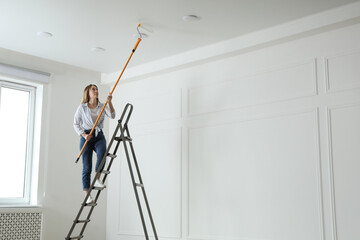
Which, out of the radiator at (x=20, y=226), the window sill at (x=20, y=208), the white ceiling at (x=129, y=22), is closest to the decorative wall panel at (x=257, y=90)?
the white ceiling at (x=129, y=22)

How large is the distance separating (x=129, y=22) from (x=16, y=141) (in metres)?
2.32

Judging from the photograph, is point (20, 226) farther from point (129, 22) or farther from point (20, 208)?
point (129, 22)

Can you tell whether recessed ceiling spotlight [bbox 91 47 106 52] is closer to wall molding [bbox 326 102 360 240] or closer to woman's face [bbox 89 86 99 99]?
woman's face [bbox 89 86 99 99]

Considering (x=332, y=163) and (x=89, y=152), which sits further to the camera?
(x=89, y=152)

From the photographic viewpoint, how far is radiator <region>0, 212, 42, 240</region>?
5109 mm

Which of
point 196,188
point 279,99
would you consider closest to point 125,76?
point 196,188

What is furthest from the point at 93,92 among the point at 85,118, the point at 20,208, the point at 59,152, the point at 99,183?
the point at 20,208

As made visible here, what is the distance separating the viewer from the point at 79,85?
6223 mm

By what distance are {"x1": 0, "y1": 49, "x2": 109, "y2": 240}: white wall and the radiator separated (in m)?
0.10

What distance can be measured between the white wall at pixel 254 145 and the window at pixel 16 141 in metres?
1.36

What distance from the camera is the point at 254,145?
4809mm

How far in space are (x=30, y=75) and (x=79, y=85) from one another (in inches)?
31.5

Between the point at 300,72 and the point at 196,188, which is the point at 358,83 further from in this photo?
the point at 196,188

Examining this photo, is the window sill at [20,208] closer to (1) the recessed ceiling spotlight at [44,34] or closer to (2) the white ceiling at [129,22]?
(2) the white ceiling at [129,22]
